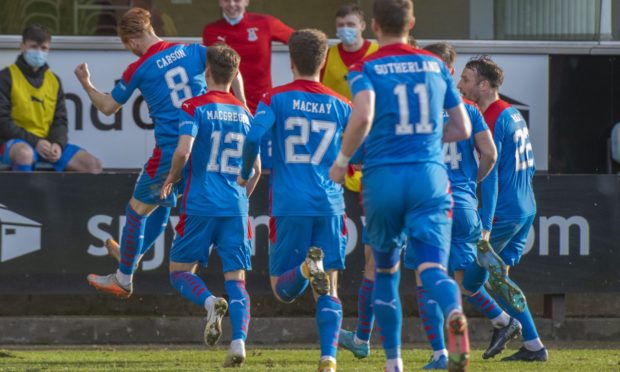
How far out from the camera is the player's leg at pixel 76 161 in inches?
477

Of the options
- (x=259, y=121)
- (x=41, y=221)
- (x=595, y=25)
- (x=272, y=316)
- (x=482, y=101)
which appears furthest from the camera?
(x=595, y=25)

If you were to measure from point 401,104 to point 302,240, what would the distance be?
161 centimetres

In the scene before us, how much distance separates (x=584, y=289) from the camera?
1195 centimetres

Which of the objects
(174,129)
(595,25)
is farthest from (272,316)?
(595,25)

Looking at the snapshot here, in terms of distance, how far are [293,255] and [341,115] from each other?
0.90 m

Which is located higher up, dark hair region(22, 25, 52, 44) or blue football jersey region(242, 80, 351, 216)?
dark hair region(22, 25, 52, 44)

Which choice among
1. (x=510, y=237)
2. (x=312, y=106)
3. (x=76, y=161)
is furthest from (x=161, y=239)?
(x=312, y=106)

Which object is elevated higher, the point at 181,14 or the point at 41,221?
the point at 181,14

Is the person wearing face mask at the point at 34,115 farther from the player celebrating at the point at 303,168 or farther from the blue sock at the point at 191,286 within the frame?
the player celebrating at the point at 303,168

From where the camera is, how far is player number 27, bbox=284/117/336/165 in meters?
8.17

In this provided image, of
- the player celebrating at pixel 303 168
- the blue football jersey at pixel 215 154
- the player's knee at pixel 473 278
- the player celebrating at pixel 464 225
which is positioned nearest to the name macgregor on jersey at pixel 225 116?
the blue football jersey at pixel 215 154

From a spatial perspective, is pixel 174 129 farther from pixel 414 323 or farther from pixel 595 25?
pixel 595 25

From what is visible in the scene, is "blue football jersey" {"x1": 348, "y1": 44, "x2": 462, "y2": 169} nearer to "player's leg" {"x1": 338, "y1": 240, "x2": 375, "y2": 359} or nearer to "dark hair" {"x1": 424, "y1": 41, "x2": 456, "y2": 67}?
"dark hair" {"x1": 424, "y1": 41, "x2": 456, "y2": 67}

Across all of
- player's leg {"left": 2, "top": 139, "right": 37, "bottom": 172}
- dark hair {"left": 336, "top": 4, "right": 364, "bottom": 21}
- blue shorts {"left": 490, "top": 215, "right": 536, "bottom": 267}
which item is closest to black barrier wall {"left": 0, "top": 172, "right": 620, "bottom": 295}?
player's leg {"left": 2, "top": 139, "right": 37, "bottom": 172}
